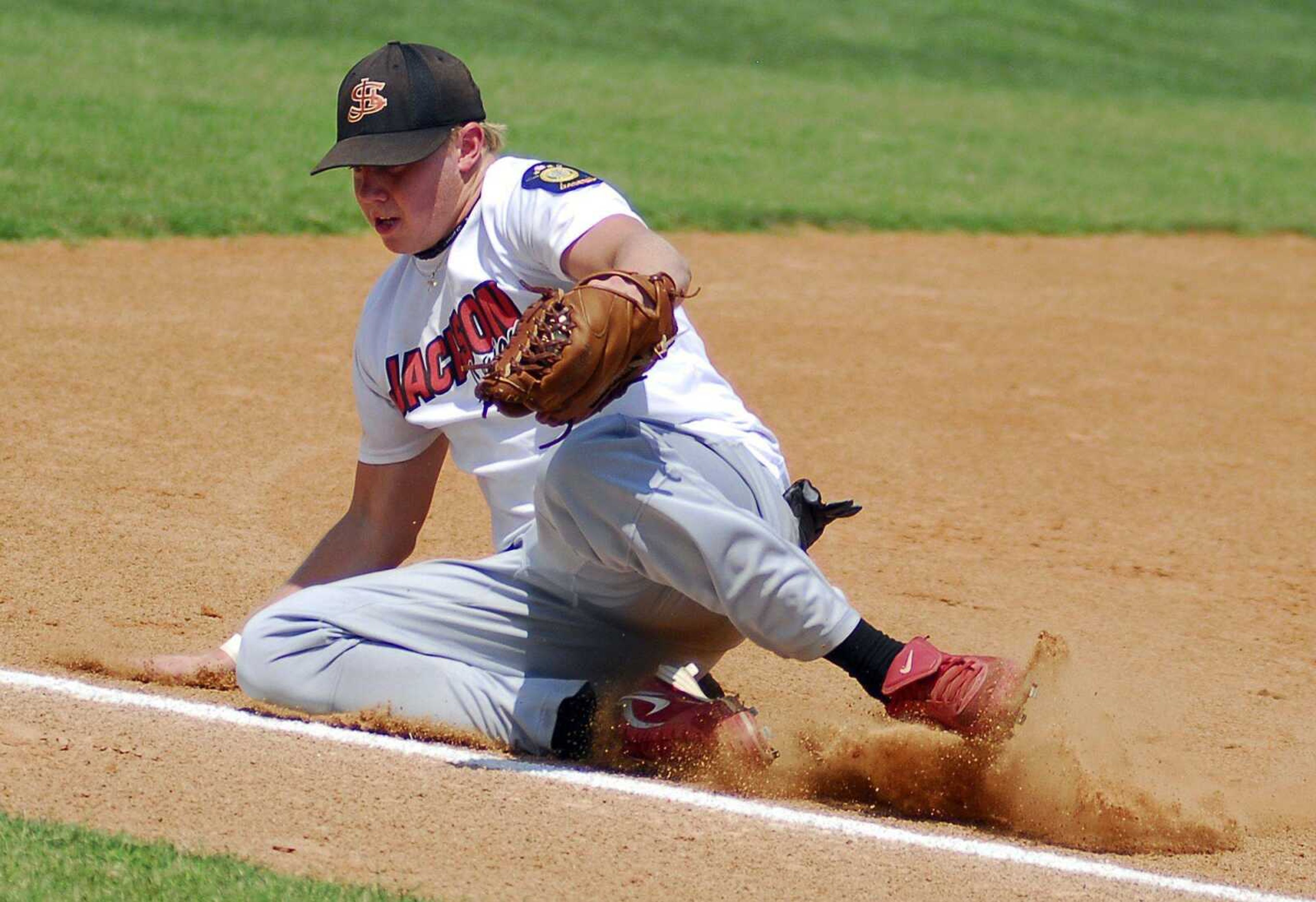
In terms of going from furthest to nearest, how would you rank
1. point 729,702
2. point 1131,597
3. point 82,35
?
point 82,35
point 1131,597
point 729,702

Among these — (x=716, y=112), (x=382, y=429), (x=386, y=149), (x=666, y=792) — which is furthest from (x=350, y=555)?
(x=716, y=112)

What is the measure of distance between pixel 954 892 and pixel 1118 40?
17503mm

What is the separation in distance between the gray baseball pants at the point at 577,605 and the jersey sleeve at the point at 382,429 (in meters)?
0.32

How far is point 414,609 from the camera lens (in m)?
3.37

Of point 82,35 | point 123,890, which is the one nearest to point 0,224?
point 82,35

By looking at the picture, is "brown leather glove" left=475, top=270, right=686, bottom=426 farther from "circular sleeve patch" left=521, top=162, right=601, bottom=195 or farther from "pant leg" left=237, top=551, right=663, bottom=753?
"pant leg" left=237, top=551, right=663, bottom=753

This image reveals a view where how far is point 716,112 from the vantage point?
12.6 metres

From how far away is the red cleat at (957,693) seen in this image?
120 inches

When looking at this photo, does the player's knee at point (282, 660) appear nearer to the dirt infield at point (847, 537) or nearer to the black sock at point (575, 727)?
the dirt infield at point (847, 537)

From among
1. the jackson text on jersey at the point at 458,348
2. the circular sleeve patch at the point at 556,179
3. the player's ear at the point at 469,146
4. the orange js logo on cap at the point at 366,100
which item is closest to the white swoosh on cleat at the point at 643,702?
the jackson text on jersey at the point at 458,348

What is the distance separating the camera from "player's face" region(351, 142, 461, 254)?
3.36 m

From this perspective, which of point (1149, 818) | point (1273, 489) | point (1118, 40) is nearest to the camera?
point (1149, 818)

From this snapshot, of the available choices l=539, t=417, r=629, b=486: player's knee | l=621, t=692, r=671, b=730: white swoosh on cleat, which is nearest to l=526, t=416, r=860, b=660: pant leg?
l=539, t=417, r=629, b=486: player's knee

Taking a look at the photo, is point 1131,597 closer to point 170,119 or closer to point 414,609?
point 414,609
